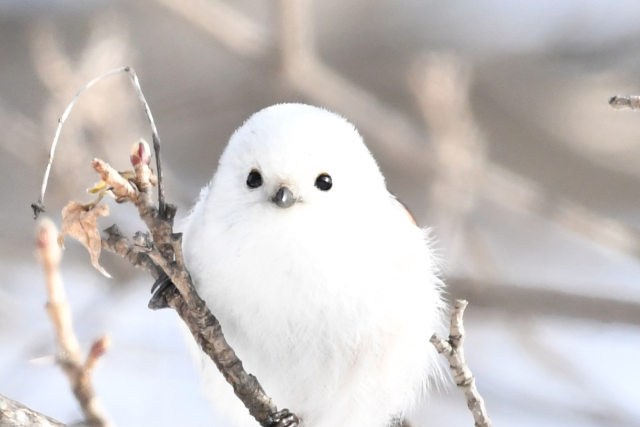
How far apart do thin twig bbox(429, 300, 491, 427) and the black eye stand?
0.95 feet

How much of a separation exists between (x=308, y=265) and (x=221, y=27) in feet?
3.20

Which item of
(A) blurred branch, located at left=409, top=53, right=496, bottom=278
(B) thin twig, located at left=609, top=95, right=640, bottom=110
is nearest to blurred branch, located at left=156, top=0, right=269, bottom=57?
(A) blurred branch, located at left=409, top=53, right=496, bottom=278

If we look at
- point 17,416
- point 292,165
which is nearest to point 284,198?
point 292,165

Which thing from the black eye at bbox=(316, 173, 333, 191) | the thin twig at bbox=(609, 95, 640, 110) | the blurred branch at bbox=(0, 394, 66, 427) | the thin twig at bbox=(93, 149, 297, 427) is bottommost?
the blurred branch at bbox=(0, 394, 66, 427)

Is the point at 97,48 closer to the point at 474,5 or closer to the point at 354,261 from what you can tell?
the point at 354,261

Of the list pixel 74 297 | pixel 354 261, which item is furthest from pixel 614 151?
pixel 74 297

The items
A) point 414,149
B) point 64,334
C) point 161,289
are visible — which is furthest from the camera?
point 414,149

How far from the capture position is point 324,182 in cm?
106

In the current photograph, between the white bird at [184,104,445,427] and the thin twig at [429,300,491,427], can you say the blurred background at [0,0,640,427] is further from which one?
the thin twig at [429,300,491,427]

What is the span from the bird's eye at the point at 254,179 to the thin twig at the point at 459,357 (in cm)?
34

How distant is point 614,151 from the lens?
2236mm

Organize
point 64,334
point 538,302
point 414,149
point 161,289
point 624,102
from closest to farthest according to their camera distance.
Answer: point 624,102 < point 161,289 < point 64,334 < point 538,302 < point 414,149

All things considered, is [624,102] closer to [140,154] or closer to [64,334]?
[140,154]

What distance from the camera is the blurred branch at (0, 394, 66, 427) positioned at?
741mm
